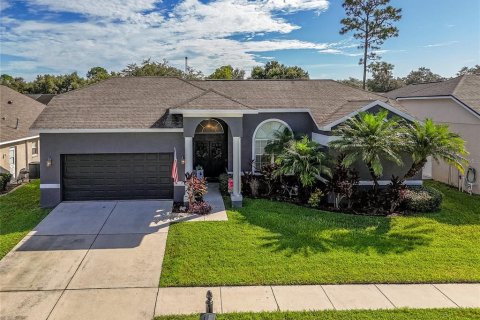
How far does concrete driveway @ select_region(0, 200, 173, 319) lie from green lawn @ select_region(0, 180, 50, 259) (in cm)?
33

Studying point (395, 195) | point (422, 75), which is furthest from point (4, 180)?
point (422, 75)

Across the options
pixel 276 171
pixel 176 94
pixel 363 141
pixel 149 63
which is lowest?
pixel 276 171

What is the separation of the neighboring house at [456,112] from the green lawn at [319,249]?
502 cm

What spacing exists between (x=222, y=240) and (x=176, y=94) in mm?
9136

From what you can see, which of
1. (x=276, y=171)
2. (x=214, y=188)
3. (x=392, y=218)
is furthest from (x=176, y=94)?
(x=392, y=218)

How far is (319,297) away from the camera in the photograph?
847cm

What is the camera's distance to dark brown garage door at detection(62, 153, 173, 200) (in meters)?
15.9

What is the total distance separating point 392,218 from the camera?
13992mm

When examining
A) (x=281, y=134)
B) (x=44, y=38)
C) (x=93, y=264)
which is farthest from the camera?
(x=44, y=38)

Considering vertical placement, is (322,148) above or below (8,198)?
above

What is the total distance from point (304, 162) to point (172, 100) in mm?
6927

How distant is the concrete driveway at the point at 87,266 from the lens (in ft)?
26.2

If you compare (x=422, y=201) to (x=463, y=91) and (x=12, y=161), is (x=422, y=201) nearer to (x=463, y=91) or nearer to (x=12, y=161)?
(x=463, y=91)

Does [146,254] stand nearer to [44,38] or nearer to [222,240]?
[222,240]
